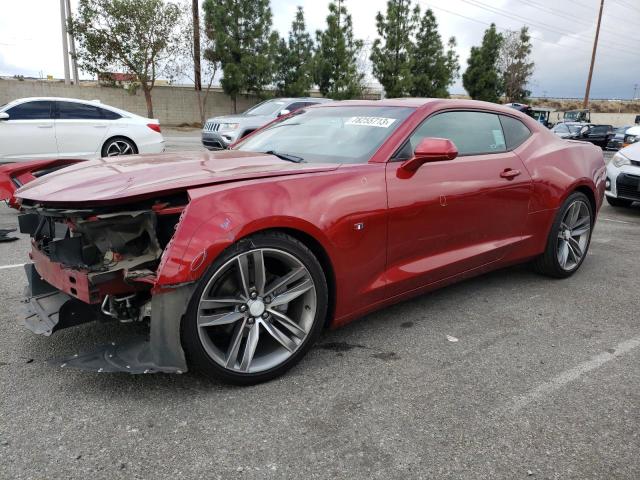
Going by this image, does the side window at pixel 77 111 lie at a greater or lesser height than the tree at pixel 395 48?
lesser

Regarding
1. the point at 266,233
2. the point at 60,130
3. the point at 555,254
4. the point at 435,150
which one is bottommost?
the point at 555,254

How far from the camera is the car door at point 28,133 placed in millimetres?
9234

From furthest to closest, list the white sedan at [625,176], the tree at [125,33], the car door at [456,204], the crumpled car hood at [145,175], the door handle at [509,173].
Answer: the tree at [125,33] → the white sedan at [625,176] → the door handle at [509,173] → the car door at [456,204] → the crumpled car hood at [145,175]

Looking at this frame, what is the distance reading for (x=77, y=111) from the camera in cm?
969

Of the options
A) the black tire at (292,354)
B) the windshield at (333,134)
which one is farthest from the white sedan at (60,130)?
the black tire at (292,354)

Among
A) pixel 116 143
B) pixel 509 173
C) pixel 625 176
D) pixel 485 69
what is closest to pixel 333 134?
pixel 509 173

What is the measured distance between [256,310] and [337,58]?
1221 inches

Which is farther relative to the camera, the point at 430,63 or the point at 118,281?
the point at 430,63

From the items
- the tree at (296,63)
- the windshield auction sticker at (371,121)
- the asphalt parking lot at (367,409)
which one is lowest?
the asphalt parking lot at (367,409)

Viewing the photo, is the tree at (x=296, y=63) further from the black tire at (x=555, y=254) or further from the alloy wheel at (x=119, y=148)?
the black tire at (x=555, y=254)

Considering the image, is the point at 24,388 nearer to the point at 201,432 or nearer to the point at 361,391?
the point at 201,432

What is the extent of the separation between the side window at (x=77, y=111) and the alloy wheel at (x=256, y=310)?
847cm

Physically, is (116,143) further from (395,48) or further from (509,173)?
(395,48)

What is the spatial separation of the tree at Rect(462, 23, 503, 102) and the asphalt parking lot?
123ft
